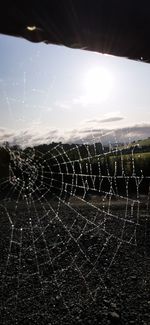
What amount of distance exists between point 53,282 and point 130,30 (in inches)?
268

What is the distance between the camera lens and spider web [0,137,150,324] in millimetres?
6098

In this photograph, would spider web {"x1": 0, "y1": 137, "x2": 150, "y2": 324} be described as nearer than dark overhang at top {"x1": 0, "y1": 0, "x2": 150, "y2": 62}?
No

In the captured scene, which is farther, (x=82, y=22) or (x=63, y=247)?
(x=63, y=247)

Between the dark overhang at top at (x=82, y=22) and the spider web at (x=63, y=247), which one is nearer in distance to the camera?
the dark overhang at top at (x=82, y=22)

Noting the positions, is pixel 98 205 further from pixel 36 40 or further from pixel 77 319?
pixel 36 40

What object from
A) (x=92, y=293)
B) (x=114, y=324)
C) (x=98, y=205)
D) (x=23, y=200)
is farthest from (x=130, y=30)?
(x=23, y=200)

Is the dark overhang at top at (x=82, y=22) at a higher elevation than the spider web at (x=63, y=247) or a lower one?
higher

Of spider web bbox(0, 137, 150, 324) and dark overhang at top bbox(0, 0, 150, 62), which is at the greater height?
dark overhang at top bbox(0, 0, 150, 62)

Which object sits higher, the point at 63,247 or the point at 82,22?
the point at 82,22

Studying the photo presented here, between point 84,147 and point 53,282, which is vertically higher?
point 84,147

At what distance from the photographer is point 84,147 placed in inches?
255

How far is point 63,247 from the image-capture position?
9.71m

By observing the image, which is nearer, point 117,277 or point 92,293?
point 92,293

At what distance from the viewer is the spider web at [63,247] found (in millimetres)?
6098
